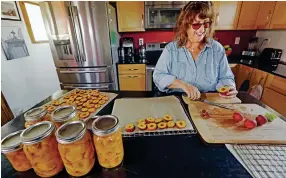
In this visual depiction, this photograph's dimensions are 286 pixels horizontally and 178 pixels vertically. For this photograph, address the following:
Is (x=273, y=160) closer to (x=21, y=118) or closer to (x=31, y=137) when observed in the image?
(x=31, y=137)

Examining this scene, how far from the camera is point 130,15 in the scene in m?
2.25

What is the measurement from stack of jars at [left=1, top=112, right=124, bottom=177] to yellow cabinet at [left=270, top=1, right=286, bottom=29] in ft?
7.78

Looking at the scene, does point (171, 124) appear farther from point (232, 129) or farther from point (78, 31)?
point (78, 31)

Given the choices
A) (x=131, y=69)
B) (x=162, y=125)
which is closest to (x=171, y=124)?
(x=162, y=125)

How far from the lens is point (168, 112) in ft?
2.43

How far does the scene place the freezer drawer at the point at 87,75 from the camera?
211cm

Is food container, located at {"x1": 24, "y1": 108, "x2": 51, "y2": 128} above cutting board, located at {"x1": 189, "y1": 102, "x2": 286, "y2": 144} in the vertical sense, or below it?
above

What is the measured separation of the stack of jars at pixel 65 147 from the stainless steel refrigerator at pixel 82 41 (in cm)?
173

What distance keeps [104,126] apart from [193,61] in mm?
833

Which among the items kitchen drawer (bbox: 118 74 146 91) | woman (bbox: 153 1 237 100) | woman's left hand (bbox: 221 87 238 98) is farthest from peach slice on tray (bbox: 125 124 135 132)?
kitchen drawer (bbox: 118 74 146 91)

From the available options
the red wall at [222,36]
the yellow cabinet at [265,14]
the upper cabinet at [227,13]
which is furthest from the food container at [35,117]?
the yellow cabinet at [265,14]

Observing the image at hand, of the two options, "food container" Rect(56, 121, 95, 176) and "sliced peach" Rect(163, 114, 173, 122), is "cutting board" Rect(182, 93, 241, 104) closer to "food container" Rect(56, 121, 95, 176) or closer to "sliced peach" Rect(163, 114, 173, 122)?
"sliced peach" Rect(163, 114, 173, 122)

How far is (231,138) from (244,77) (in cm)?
188

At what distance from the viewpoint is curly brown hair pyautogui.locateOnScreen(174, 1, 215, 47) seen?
35.3 inches
